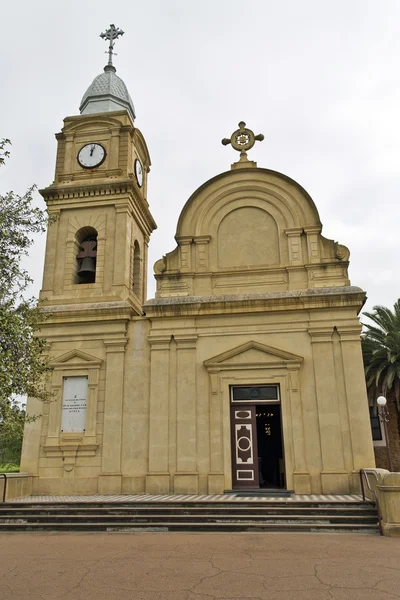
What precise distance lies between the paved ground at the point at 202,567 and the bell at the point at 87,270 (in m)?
10.8

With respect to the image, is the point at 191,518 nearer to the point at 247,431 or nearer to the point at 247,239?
the point at 247,431

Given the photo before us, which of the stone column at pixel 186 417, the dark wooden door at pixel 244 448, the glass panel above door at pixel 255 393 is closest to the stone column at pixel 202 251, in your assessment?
the stone column at pixel 186 417

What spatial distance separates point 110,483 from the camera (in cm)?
1591

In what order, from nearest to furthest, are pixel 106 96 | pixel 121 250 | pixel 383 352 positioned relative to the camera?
pixel 121 250 < pixel 106 96 < pixel 383 352

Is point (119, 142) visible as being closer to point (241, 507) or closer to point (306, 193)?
point (306, 193)

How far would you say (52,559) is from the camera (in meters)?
8.68

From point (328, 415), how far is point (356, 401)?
97 centimetres

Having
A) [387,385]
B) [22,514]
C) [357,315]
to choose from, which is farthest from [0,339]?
[387,385]

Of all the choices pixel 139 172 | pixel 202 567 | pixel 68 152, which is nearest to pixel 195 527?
pixel 202 567

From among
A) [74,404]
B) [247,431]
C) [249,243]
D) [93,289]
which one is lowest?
[247,431]

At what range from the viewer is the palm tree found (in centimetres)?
A: 2558

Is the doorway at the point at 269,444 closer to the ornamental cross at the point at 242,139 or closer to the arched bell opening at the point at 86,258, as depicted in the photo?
the arched bell opening at the point at 86,258

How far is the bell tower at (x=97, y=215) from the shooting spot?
19.0m

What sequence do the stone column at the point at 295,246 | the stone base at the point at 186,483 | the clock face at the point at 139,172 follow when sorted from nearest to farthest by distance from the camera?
the stone base at the point at 186,483, the stone column at the point at 295,246, the clock face at the point at 139,172
